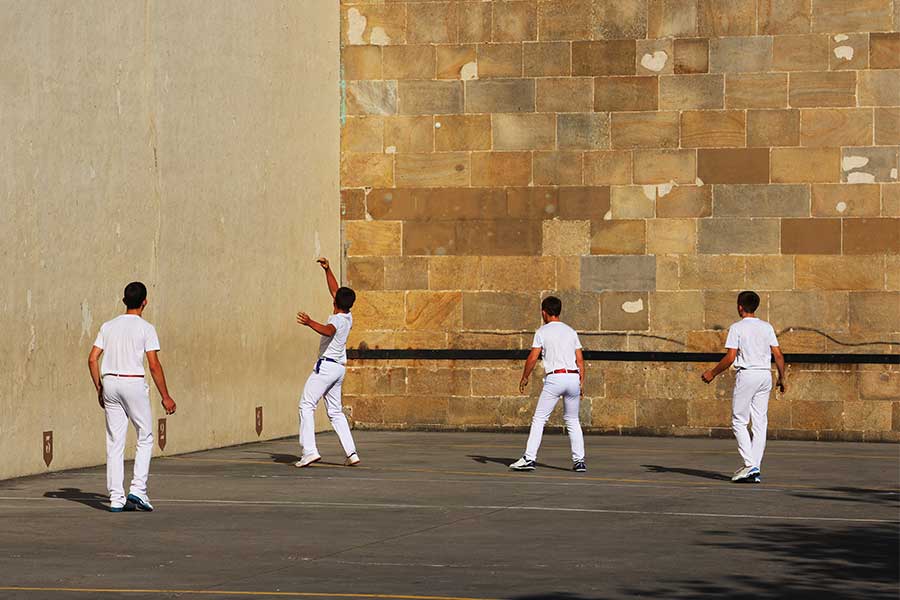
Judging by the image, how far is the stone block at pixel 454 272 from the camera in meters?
22.3

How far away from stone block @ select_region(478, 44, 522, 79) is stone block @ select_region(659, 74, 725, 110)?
6.12 ft

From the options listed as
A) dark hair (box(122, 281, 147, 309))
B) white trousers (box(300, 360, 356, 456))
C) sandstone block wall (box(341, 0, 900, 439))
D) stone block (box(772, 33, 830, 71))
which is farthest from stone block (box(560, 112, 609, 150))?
dark hair (box(122, 281, 147, 309))

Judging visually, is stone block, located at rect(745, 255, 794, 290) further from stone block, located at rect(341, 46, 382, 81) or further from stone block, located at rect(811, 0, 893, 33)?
stone block, located at rect(341, 46, 382, 81)

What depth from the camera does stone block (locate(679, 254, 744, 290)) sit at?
70.9ft

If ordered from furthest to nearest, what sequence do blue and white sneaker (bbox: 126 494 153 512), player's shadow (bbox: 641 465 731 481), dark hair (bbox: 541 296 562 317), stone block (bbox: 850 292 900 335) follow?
stone block (bbox: 850 292 900 335) < dark hair (bbox: 541 296 562 317) < player's shadow (bbox: 641 465 731 481) < blue and white sneaker (bbox: 126 494 153 512)

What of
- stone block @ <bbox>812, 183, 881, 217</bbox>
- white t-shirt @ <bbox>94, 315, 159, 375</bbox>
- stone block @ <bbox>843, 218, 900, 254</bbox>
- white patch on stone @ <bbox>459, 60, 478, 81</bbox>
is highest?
white patch on stone @ <bbox>459, 60, 478, 81</bbox>

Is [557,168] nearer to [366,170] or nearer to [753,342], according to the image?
[366,170]

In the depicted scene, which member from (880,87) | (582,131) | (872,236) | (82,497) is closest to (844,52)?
(880,87)

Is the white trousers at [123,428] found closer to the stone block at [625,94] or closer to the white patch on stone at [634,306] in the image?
the white patch on stone at [634,306]

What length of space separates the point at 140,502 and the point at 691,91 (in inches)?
430

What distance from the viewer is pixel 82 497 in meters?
14.3

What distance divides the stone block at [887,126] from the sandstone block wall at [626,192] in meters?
0.03

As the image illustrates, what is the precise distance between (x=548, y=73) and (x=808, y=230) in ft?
12.5

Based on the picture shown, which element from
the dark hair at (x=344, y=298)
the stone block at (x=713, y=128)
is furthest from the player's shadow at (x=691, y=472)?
the stone block at (x=713, y=128)
